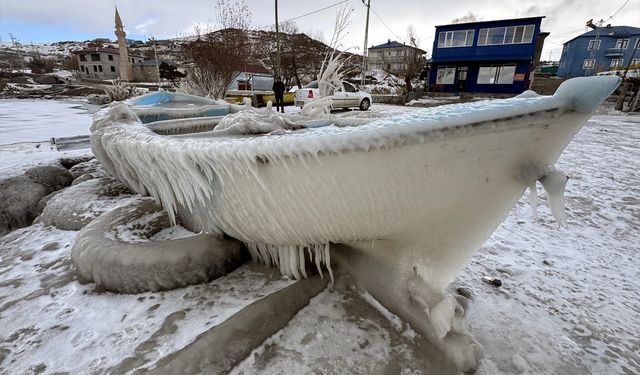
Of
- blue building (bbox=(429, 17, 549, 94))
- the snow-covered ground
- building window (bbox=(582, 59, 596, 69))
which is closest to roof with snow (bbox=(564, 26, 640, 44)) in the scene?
building window (bbox=(582, 59, 596, 69))

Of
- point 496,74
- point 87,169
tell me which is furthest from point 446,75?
point 87,169

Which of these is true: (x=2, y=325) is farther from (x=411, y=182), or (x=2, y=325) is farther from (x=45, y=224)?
(x=411, y=182)

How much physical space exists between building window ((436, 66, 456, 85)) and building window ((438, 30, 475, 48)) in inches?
58.7

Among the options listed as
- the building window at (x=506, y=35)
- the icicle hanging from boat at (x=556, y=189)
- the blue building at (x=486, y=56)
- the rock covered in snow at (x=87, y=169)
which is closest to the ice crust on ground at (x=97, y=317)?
the icicle hanging from boat at (x=556, y=189)

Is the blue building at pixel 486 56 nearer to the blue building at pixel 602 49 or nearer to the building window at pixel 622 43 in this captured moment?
the blue building at pixel 602 49

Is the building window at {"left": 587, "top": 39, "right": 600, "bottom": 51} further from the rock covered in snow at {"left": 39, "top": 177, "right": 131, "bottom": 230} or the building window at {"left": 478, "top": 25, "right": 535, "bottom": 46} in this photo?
the rock covered in snow at {"left": 39, "top": 177, "right": 131, "bottom": 230}

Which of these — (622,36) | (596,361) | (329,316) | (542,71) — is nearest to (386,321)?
(329,316)

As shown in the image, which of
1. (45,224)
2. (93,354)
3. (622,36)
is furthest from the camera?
(622,36)

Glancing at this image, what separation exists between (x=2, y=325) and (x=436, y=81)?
24.0 meters

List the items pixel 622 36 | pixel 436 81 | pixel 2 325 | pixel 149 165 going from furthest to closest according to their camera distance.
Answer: pixel 622 36
pixel 436 81
pixel 149 165
pixel 2 325

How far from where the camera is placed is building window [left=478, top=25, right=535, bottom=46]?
711 inches

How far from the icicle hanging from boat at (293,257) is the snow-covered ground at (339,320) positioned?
0.08m

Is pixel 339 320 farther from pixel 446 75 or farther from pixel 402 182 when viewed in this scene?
pixel 446 75

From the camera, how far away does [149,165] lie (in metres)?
1.58
